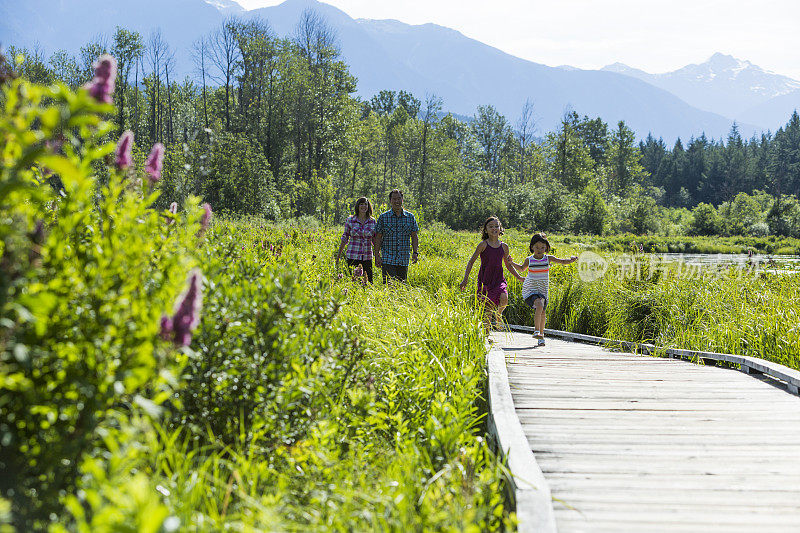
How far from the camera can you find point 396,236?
8.55m

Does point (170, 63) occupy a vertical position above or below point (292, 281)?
above

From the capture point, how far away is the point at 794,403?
172 inches

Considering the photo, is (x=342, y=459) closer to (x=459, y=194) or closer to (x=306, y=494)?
(x=306, y=494)

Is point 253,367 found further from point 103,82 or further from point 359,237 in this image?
point 359,237

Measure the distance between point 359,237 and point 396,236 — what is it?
583mm

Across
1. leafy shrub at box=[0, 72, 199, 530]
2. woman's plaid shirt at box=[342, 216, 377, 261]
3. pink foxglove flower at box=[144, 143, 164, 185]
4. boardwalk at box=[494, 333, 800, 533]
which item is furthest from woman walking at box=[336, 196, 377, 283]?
leafy shrub at box=[0, 72, 199, 530]

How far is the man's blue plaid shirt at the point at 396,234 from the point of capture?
8531 mm

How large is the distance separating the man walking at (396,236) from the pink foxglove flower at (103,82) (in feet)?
21.6

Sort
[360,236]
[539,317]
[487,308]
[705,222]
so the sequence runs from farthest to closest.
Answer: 1. [705,222]
2. [360,236]
3. [487,308]
4. [539,317]

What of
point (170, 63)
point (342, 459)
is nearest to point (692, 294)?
point (342, 459)

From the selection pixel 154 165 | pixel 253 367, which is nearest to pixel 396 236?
pixel 253 367

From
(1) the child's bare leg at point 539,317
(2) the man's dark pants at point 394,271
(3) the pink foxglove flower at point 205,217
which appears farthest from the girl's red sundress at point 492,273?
(3) the pink foxglove flower at point 205,217

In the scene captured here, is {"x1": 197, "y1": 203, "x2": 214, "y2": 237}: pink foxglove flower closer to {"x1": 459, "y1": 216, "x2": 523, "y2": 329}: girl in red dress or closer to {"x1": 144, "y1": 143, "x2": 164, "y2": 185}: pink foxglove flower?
{"x1": 144, "y1": 143, "x2": 164, "y2": 185}: pink foxglove flower

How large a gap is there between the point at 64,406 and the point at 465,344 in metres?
3.80
